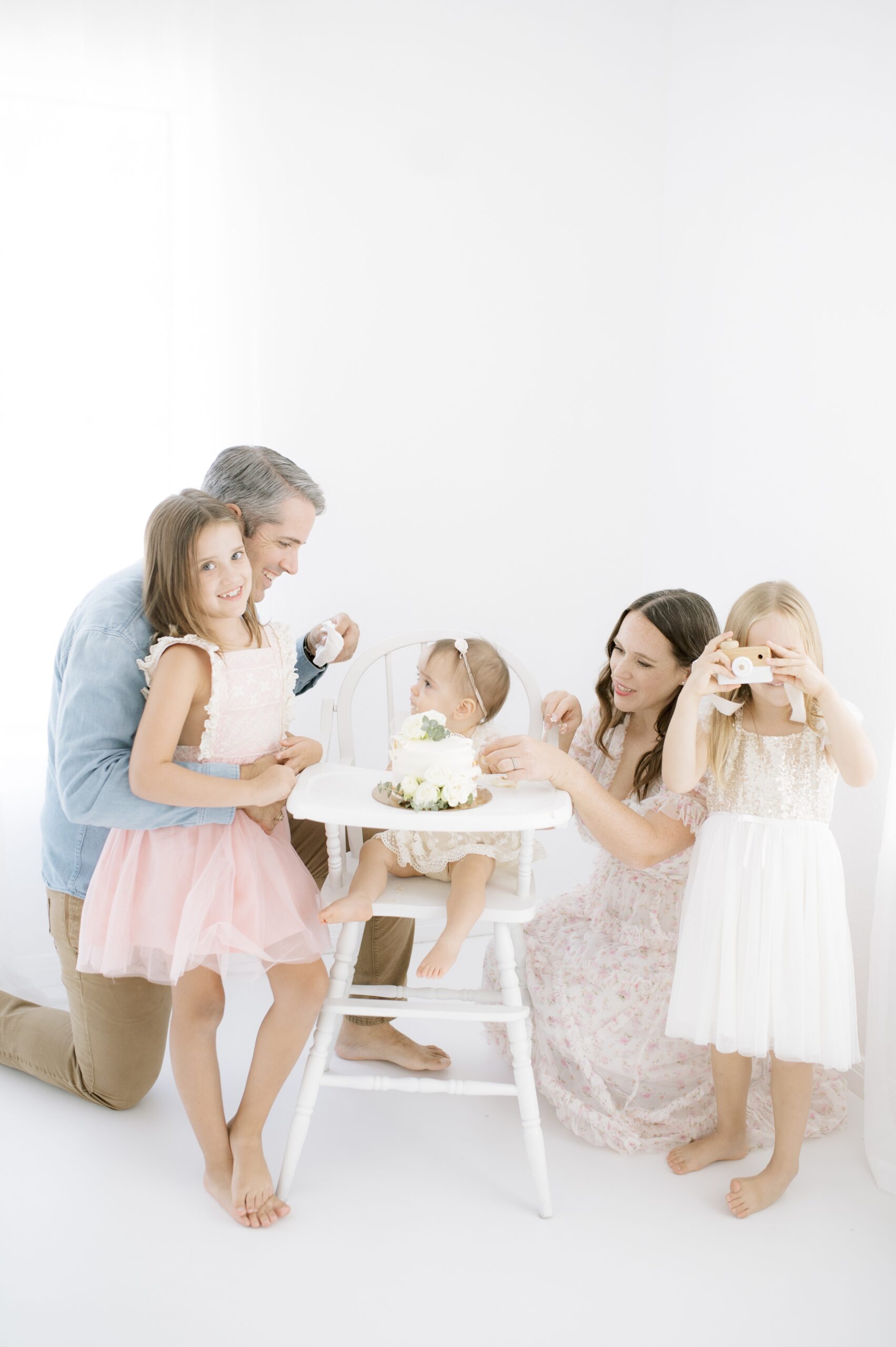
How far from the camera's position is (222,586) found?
2.01m

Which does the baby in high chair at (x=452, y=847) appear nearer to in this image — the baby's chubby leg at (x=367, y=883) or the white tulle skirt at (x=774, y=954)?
the baby's chubby leg at (x=367, y=883)

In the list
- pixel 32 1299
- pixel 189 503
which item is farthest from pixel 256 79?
pixel 32 1299

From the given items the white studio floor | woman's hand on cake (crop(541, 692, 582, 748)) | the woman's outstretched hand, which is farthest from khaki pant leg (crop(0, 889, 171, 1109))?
woman's hand on cake (crop(541, 692, 582, 748))

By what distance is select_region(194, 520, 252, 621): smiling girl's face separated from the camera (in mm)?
1972

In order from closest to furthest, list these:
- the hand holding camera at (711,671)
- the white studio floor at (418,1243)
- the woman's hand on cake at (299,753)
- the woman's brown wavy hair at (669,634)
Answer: the white studio floor at (418,1243) < the hand holding camera at (711,671) < the woman's hand on cake at (299,753) < the woman's brown wavy hair at (669,634)

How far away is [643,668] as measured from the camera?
225cm

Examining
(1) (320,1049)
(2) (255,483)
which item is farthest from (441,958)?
(2) (255,483)

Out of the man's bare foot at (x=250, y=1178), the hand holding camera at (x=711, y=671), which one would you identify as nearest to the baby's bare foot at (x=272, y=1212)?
the man's bare foot at (x=250, y=1178)

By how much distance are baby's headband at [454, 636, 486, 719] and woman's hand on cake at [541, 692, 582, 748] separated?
0.14 metres

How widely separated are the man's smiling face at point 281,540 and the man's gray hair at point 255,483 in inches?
0.5

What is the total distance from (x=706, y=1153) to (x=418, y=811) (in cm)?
103

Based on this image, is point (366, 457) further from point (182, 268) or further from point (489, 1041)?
point (489, 1041)

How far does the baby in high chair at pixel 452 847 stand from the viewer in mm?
1964

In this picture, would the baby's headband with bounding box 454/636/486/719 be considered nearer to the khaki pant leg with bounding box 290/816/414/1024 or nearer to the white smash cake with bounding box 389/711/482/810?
the white smash cake with bounding box 389/711/482/810
